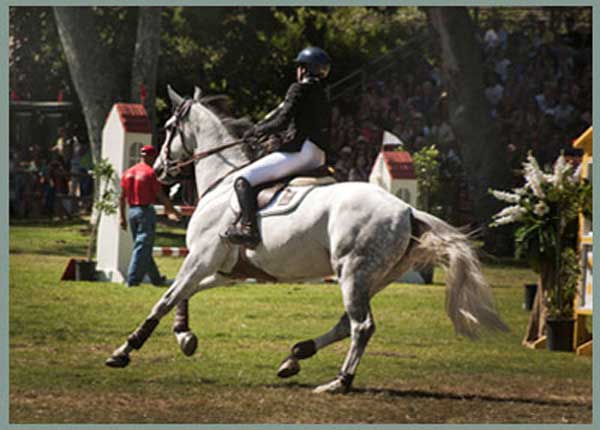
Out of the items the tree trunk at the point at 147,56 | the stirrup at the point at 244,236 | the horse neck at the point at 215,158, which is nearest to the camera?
the stirrup at the point at 244,236

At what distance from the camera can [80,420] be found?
761 centimetres

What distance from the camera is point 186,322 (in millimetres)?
8531

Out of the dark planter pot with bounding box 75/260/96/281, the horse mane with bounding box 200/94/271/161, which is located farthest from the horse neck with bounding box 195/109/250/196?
the dark planter pot with bounding box 75/260/96/281

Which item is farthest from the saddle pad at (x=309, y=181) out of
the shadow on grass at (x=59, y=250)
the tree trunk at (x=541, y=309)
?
the shadow on grass at (x=59, y=250)

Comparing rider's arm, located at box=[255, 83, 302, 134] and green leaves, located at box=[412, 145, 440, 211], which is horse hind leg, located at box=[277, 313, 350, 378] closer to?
rider's arm, located at box=[255, 83, 302, 134]

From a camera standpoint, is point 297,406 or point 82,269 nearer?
point 297,406

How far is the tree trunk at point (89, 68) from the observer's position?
53.5 ft

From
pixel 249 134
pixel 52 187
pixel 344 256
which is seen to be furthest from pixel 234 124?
pixel 52 187

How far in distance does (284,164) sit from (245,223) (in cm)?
45

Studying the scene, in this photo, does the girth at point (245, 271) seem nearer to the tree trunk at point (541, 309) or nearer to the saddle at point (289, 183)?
the saddle at point (289, 183)

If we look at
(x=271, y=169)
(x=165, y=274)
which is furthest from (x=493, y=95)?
(x=271, y=169)

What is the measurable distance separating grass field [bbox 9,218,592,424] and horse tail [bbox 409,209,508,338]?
1.04 ft

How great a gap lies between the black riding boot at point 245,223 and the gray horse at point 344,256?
0.21 feet

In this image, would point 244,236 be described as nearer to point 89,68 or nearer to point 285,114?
point 285,114
